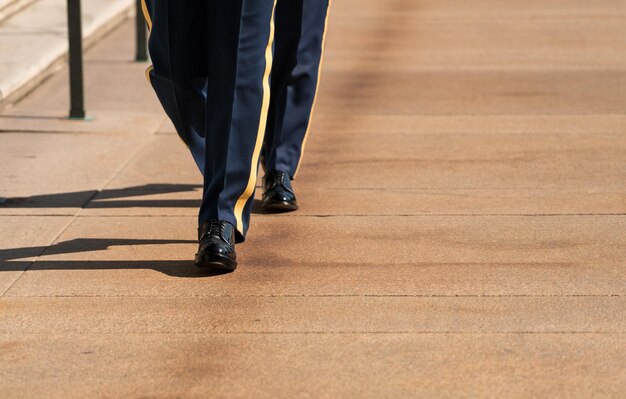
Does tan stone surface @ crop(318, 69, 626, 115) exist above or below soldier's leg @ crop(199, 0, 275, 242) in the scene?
below

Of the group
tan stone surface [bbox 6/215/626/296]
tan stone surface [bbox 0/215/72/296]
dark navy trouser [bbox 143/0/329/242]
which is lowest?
tan stone surface [bbox 0/215/72/296]

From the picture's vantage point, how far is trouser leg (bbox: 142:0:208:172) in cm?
511

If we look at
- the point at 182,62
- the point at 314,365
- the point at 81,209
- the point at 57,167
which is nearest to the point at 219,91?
the point at 182,62

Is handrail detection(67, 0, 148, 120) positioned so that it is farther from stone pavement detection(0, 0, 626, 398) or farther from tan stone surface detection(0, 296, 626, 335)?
tan stone surface detection(0, 296, 626, 335)

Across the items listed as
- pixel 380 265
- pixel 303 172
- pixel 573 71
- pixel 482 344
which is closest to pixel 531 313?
pixel 482 344

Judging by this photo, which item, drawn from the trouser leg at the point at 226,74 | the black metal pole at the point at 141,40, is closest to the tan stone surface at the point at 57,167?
the trouser leg at the point at 226,74

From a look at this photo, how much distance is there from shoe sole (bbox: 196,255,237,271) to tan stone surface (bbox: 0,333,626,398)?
64 cm

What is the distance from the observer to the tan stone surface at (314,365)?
3.81 metres

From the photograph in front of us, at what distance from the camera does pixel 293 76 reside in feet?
19.0

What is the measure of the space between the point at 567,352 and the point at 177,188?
2734 mm

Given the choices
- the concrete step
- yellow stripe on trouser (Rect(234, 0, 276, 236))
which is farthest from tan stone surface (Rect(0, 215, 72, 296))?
the concrete step

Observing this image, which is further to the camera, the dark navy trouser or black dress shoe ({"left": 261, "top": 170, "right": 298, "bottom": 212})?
black dress shoe ({"left": 261, "top": 170, "right": 298, "bottom": 212})

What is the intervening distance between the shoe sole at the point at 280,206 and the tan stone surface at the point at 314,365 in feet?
5.20

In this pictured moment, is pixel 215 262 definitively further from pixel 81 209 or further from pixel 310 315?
pixel 81 209
